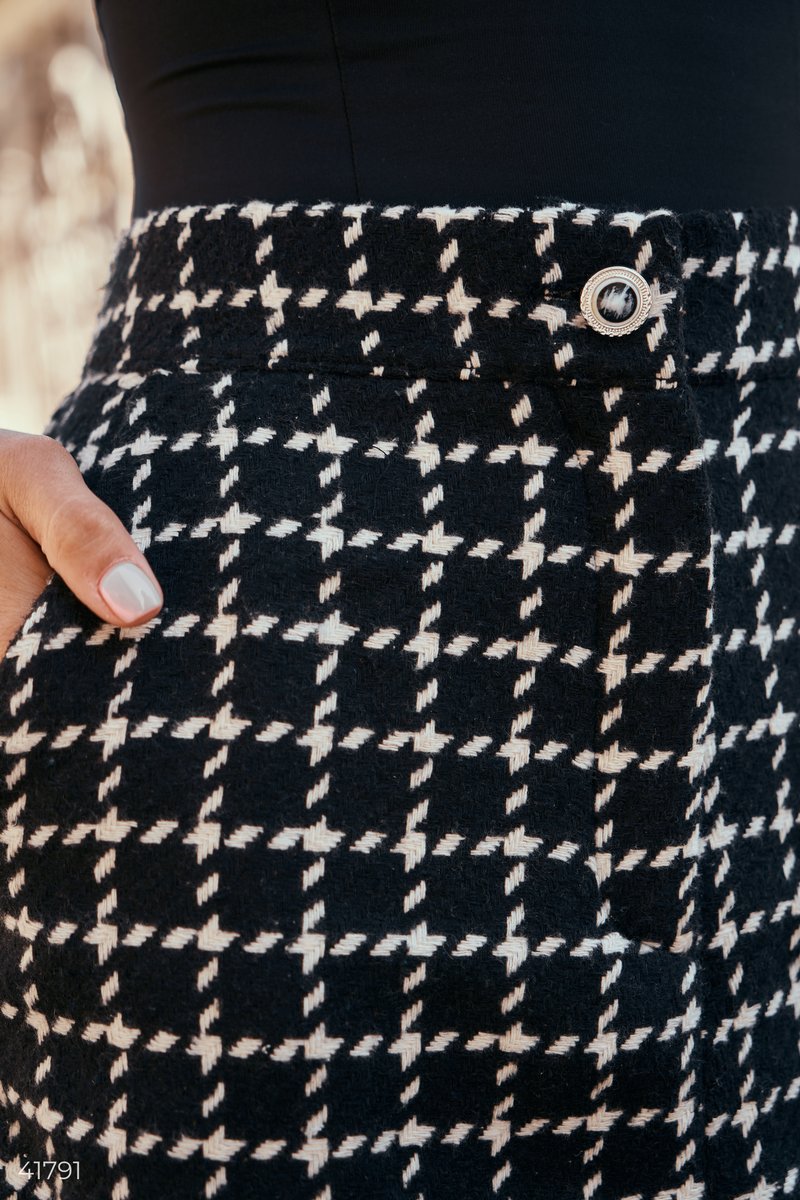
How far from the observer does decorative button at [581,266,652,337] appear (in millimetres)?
668

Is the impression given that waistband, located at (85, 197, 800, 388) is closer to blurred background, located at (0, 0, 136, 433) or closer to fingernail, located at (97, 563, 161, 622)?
fingernail, located at (97, 563, 161, 622)

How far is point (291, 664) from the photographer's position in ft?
2.18

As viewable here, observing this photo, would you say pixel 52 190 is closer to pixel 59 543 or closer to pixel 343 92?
pixel 343 92

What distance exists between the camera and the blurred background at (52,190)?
11.3 feet

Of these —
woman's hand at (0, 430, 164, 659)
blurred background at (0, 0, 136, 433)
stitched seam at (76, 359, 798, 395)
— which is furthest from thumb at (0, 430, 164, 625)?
blurred background at (0, 0, 136, 433)

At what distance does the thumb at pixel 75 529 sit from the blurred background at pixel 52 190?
Result: 2.85 m

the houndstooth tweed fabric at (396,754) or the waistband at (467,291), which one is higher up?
the waistband at (467,291)

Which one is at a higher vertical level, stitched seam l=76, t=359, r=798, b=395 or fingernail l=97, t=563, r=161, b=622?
stitched seam l=76, t=359, r=798, b=395

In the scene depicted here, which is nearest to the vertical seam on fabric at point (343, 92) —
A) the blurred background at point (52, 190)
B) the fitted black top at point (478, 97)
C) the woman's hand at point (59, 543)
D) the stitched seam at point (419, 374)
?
the fitted black top at point (478, 97)

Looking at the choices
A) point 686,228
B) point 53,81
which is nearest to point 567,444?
point 686,228

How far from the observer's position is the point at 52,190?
359cm

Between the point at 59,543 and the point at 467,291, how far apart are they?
0.33m

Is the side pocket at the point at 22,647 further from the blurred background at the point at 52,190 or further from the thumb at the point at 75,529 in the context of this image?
the blurred background at the point at 52,190

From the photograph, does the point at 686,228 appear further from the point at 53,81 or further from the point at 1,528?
the point at 53,81
